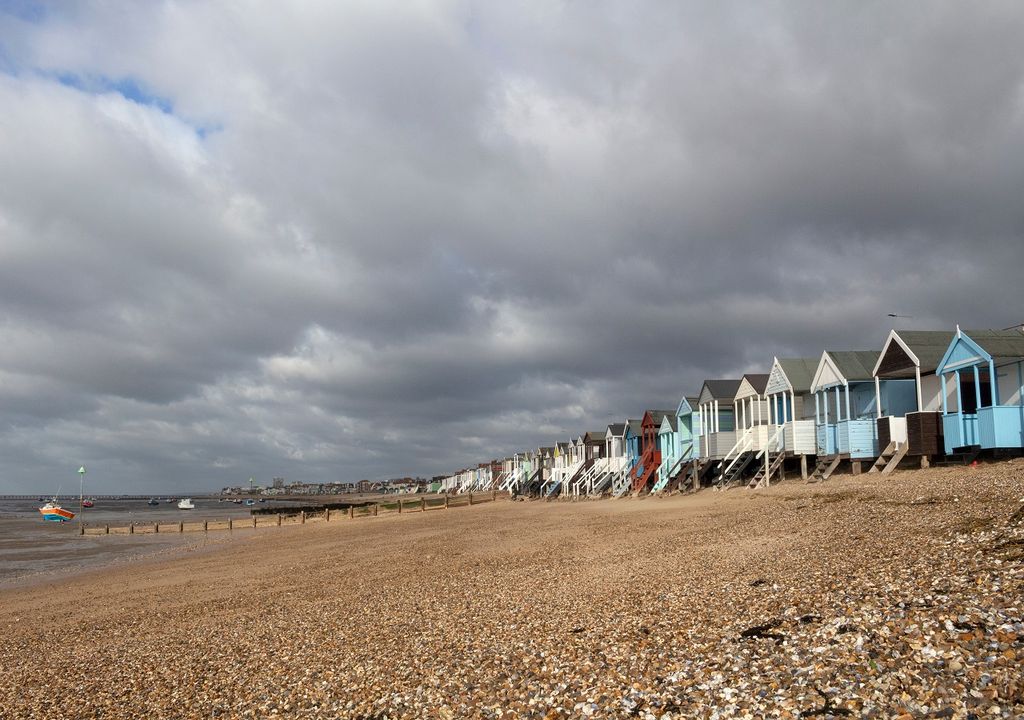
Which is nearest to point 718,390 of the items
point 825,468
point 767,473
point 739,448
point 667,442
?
point 739,448

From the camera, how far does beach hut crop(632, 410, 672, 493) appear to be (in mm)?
50719

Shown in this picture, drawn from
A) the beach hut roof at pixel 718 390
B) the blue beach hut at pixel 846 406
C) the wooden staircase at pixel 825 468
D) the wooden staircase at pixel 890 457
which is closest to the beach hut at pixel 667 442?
the beach hut roof at pixel 718 390

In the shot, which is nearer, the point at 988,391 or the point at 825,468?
the point at 988,391

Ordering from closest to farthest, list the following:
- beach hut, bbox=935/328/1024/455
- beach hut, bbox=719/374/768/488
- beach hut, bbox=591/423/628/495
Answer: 1. beach hut, bbox=935/328/1024/455
2. beach hut, bbox=719/374/768/488
3. beach hut, bbox=591/423/628/495

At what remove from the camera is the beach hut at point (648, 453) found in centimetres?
5072

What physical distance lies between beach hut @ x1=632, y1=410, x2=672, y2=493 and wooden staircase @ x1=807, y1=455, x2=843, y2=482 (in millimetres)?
17909

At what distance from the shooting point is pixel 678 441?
50.1 metres

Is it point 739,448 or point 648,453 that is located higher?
point 739,448

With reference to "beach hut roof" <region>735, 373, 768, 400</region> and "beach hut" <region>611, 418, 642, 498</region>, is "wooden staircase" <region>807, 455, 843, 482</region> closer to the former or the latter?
"beach hut roof" <region>735, 373, 768, 400</region>

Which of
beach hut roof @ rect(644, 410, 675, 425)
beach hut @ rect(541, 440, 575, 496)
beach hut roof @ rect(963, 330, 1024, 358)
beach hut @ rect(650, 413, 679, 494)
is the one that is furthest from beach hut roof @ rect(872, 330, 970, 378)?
beach hut @ rect(541, 440, 575, 496)

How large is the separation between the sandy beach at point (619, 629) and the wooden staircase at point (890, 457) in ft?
14.2

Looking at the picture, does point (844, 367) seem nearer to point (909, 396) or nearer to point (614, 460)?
point (909, 396)

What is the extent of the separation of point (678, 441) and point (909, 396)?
19.8 metres

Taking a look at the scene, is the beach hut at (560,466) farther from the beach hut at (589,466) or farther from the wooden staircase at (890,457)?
the wooden staircase at (890,457)
